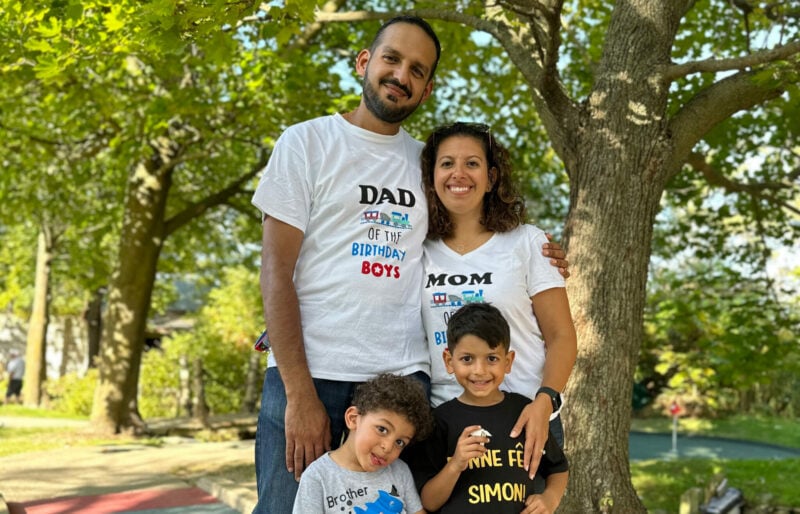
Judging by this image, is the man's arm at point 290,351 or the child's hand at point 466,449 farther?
the man's arm at point 290,351

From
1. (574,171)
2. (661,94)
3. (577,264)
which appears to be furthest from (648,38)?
(577,264)

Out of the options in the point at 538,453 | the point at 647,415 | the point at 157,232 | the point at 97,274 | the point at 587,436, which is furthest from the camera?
the point at 647,415

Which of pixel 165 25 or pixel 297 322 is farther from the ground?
pixel 165 25

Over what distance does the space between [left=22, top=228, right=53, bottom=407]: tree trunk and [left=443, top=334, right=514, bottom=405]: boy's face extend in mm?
21466

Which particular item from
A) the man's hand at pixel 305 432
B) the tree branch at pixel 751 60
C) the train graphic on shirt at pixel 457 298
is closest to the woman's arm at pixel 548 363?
the train graphic on shirt at pixel 457 298

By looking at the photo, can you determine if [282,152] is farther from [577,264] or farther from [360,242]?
[577,264]

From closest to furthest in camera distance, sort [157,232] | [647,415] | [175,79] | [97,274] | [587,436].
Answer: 1. [587,436]
2. [175,79]
3. [157,232]
4. [97,274]
5. [647,415]

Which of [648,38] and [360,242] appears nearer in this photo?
[360,242]

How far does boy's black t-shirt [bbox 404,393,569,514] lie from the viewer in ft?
9.77

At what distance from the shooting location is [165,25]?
15.0 ft

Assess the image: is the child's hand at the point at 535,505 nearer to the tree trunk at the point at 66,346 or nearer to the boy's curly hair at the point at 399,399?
the boy's curly hair at the point at 399,399

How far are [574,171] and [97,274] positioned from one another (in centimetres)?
1675

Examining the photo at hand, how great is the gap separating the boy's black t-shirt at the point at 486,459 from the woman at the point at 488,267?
0.11 m

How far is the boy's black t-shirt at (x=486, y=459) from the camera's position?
117 inches
